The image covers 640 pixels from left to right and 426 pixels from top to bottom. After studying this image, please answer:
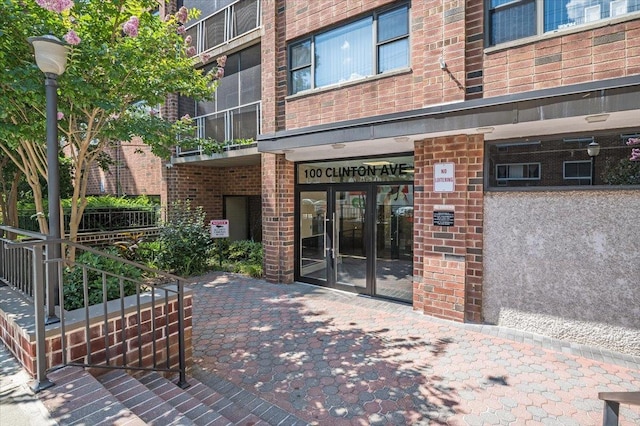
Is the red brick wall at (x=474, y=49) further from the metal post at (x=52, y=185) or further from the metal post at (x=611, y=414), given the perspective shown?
the metal post at (x=52, y=185)

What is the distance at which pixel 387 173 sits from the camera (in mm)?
6387

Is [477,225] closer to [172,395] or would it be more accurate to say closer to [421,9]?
[421,9]

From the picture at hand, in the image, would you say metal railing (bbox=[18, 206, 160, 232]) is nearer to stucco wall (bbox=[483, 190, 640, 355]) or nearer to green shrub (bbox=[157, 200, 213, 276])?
green shrub (bbox=[157, 200, 213, 276])

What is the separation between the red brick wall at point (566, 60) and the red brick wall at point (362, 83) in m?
0.52

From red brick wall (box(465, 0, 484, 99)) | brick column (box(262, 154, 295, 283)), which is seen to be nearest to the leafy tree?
brick column (box(262, 154, 295, 283))

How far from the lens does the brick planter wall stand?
2.75 meters

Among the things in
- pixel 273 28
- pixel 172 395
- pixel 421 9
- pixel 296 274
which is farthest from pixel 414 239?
pixel 273 28

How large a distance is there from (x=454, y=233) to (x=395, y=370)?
2364 mm

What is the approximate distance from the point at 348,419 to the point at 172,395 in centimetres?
155

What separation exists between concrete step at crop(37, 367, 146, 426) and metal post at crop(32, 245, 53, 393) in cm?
8

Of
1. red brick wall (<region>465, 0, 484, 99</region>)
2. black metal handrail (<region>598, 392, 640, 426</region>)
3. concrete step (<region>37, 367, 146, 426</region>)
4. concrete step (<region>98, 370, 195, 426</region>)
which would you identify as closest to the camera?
black metal handrail (<region>598, 392, 640, 426</region>)

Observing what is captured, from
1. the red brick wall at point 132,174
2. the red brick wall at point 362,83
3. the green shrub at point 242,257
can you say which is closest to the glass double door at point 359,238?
the green shrub at point 242,257

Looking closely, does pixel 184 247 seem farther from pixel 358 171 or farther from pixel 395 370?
pixel 395 370

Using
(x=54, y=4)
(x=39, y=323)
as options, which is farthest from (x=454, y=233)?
(x=54, y=4)
